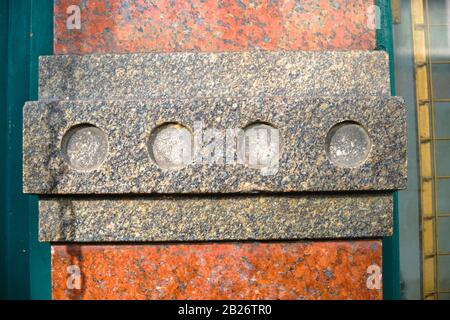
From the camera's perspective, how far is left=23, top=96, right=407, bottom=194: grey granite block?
1983 millimetres

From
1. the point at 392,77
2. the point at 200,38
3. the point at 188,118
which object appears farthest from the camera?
the point at 392,77

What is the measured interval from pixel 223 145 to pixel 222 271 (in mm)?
595

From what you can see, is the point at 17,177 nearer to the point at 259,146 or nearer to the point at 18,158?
the point at 18,158

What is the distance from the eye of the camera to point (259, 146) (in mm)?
2012

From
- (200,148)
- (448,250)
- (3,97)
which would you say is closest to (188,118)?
(200,148)

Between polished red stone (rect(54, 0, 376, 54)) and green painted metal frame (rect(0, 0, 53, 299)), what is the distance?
40 cm

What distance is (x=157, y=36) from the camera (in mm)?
2117

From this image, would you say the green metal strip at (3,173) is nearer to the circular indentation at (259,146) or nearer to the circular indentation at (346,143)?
the circular indentation at (259,146)

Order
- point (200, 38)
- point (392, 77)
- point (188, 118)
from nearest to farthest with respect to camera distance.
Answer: point (188, 118), point (200, 38), point (392, 77)

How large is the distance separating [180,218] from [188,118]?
465mm

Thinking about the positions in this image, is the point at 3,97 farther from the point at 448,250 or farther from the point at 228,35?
the point at 448,250

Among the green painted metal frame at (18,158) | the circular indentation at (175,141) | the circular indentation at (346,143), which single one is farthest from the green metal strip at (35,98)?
the circular indentation at (346,143)

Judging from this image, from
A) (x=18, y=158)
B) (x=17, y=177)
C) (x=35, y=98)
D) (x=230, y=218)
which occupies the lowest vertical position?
(x=230, y=218)

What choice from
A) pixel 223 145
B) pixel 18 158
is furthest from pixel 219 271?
pixel 18 158
